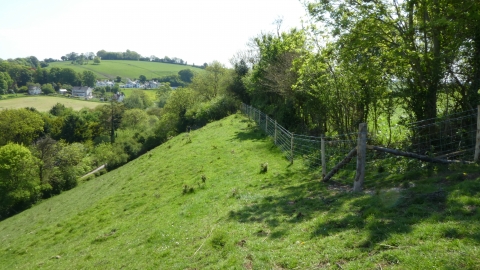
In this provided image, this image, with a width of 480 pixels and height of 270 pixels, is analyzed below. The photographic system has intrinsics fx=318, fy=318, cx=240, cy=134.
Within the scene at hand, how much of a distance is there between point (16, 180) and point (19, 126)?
27.1m

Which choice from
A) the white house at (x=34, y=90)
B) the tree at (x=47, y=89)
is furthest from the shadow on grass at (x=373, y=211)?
the tree at (x=47, y=89)

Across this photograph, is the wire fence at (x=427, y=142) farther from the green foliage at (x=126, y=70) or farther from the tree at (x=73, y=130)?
the green foliage at (x=126, y=70)

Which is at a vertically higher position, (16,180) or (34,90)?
(34,90)

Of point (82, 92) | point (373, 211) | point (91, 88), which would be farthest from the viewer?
point (91, 88)

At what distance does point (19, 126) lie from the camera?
63.2 metres

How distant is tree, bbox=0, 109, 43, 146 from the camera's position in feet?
200

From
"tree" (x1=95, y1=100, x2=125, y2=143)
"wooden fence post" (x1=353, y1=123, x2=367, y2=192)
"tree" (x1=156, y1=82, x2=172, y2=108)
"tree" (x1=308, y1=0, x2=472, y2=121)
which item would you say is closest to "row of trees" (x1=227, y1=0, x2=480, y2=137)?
"tree" (x1=308, y1=0, x2=472, y2=121)

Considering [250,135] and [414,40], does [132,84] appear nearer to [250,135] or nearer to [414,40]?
[250,135]

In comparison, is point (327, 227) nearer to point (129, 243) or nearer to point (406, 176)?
point (406, 176)

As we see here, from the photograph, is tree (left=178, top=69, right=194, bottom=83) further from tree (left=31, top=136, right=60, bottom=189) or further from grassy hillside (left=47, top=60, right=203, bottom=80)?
tree (left=31, top=136, right=60, bottom=189)

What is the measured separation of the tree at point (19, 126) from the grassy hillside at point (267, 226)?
52040 millimetres

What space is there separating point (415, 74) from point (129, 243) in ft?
40.8

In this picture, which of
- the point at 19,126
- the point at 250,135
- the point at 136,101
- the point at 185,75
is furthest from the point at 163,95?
the point at 250,135

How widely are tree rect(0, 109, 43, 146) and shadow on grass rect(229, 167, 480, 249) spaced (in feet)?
210
